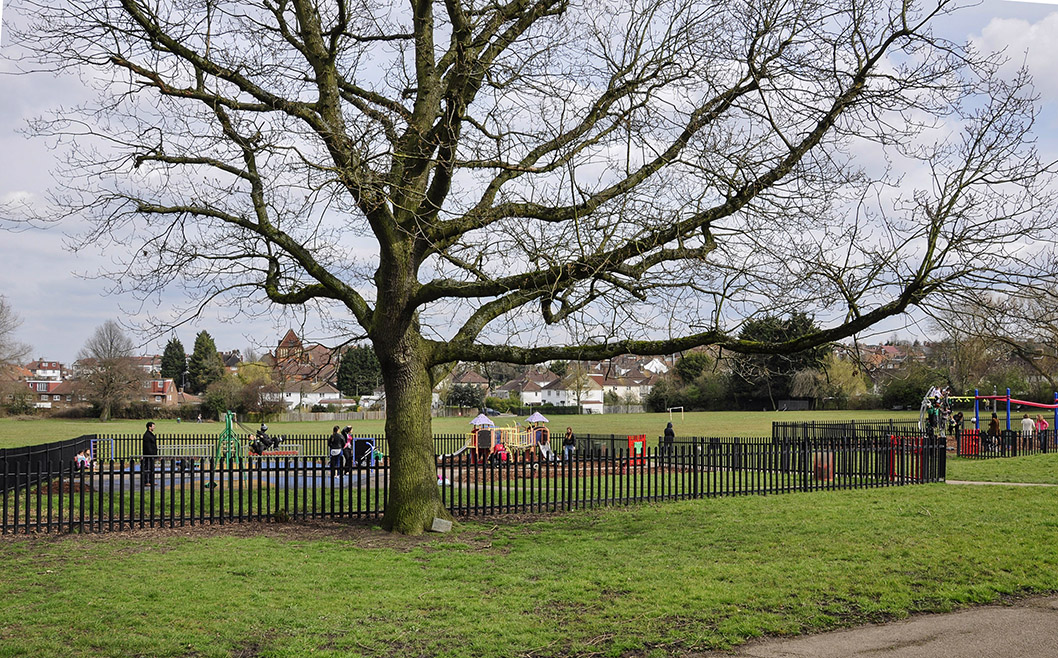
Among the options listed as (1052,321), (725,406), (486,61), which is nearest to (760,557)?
(1052,321)

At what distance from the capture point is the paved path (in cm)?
673

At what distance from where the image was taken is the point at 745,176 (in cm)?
1105

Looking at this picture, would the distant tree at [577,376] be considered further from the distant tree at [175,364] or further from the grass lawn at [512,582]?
the distant tree at [175,364]

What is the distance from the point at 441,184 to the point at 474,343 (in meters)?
2.62

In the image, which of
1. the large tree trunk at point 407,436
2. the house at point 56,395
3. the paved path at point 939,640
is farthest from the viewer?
the house at point 56,395

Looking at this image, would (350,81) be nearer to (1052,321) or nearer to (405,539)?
(405,539)

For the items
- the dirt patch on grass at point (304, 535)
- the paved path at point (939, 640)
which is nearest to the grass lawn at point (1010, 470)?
the paved path at point (939, 640)

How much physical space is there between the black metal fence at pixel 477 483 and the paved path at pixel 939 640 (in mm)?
7693

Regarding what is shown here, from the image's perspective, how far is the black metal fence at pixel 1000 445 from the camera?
30609 millimetres

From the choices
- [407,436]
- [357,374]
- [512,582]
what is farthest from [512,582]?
[357,374]

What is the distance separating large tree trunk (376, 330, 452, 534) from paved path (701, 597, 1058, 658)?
7156 millimetres

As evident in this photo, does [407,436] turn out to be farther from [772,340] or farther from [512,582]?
[772,340]

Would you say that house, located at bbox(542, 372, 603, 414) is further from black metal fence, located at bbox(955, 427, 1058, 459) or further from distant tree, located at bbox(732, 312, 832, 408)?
distant tree, located at bbox(732, 312, 832, 408)

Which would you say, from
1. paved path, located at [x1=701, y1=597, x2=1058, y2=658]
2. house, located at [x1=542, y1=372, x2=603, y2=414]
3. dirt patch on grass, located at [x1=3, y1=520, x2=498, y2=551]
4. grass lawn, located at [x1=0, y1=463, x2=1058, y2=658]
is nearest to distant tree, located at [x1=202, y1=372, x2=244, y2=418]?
house, located at [x1=542, y1=372, x2=603, y2=414]
